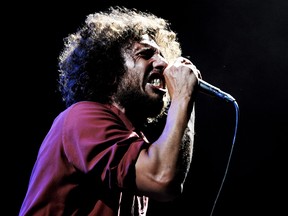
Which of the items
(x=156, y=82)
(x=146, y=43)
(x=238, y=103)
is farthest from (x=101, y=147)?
(x=238, y=103)

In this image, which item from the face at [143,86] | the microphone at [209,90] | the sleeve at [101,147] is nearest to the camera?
the sleeve at [101,147]

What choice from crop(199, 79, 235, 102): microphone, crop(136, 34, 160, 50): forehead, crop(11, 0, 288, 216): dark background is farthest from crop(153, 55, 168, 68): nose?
crop(11, 0, 288, 216): dark background

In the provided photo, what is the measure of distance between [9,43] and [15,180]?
102cm

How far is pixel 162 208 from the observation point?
2.90 meters

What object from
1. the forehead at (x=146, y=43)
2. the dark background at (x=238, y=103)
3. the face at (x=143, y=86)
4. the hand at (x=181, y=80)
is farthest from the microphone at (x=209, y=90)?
the dark background at (x=238, y=103)

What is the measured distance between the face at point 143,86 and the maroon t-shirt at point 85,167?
31 centimetres

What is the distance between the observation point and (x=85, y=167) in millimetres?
1176

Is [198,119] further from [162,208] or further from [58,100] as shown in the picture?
[58,100]

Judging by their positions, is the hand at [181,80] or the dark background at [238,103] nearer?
the hand at [181,80]

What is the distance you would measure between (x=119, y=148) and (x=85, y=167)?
142 mm

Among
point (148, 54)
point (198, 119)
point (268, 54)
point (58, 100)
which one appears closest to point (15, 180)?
point (58, 100)

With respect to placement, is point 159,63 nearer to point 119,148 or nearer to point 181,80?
point 181,80

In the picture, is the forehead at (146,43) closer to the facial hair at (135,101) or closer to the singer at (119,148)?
the singer at (119,148)

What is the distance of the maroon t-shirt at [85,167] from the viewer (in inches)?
45.7
